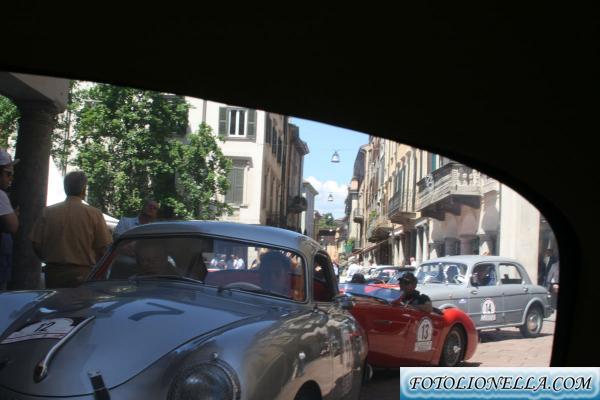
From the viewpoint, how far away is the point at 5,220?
5.55 m

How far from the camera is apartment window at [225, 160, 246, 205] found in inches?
1609

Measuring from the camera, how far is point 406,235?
130 ft

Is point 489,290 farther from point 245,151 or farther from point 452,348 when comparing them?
point 245,151

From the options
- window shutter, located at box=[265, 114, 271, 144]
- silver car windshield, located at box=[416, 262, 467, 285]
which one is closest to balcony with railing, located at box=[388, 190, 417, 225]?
window shutter, located at box=[265, 114, 271, 144]

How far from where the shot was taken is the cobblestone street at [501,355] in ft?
24.4

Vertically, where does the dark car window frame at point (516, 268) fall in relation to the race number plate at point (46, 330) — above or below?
above

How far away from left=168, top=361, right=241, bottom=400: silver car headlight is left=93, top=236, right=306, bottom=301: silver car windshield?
134 centimetres

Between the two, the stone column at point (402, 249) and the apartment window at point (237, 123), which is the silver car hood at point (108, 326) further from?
the apartment window at point (237, 123)

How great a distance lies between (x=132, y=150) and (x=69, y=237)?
2310 cm

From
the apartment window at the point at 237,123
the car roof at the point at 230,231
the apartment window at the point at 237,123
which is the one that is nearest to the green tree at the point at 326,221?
the apartment window at the point at 237,123

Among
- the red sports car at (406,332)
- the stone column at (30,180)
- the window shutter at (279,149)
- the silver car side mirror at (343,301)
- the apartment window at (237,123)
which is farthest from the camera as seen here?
the window shutter at (279,149)

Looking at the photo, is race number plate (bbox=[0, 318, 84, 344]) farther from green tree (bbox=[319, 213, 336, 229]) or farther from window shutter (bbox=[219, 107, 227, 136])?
green tree (bbox=[319, 213, 336, 229])

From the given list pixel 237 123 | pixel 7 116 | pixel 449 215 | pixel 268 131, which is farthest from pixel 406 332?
pixel 268 131

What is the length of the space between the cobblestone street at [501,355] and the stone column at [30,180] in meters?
4.50
